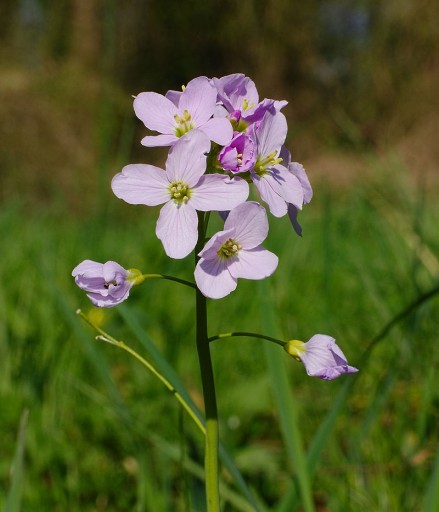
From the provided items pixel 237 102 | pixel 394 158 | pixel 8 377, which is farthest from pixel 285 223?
pixel 237 102

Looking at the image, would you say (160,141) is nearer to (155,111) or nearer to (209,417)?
(155,111)

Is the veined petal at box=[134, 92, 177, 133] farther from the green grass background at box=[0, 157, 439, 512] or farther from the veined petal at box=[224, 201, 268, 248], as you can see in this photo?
the green grass background at box=[0, 157, 439, 512]

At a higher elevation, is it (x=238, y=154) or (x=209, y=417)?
(x=238, y=154)

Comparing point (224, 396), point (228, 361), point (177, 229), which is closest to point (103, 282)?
point (177, 229)

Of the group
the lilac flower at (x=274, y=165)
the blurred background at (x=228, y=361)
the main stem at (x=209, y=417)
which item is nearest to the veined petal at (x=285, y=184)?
the lilac flower at (x=274, y=165)

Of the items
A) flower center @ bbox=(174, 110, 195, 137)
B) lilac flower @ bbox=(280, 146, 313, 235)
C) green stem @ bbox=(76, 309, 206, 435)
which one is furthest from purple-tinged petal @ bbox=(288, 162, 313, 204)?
green stem @ bbox=(76, 309, 206, 435)

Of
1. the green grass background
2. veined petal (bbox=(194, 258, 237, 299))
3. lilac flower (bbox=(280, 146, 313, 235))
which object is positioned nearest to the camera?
veined petal (bbox=(194, 258, 237, 299))

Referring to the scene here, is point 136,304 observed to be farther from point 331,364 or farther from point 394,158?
point 331,364
